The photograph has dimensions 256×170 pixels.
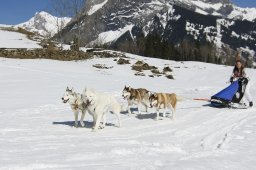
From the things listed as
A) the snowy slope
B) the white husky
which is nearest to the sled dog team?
the white husky

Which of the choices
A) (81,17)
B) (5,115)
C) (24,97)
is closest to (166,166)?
(5,115)

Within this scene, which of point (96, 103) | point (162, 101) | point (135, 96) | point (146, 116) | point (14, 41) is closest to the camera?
point (96, 103)

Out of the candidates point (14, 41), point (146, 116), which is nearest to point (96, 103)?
point (146, 116)

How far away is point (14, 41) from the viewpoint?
46.6 meters

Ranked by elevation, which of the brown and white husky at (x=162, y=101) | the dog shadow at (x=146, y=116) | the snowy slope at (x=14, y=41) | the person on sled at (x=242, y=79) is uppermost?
the snowy slope at (x=14, y=41)

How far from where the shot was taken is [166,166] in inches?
286

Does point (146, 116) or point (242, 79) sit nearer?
point (146, 116)

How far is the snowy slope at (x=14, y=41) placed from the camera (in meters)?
43.1

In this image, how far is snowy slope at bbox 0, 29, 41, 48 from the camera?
4312cm

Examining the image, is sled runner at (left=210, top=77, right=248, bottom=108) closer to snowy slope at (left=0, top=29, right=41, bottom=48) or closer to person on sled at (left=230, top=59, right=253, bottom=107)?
person on sled at (left=230, top=59, right=253, bottom=107)

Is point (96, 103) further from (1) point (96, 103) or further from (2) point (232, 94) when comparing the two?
(2) point (232, 94)

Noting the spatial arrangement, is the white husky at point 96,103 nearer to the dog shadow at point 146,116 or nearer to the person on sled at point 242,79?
the dog shadow at point 146,116

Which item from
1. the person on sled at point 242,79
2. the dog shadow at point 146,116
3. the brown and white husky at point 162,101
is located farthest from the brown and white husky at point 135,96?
the person on sled at point 242,79

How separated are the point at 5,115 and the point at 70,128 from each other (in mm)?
3920
